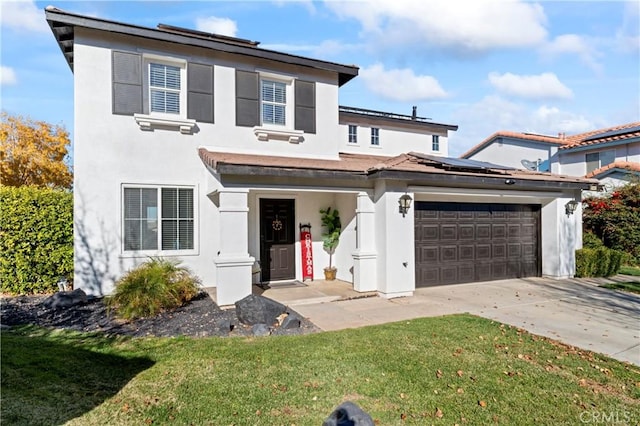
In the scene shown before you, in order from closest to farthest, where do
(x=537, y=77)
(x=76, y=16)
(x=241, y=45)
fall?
(x=76, y=16) → (x=241, y=45) → (x=537, y=77)

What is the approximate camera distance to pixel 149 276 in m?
7.67

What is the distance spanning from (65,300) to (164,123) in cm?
474

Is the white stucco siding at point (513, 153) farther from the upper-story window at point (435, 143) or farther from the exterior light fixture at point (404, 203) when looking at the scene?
the exterior light fixture at point (404, 203)

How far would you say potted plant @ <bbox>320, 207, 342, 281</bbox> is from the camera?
438 inches

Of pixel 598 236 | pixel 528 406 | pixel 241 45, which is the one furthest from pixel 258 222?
pixel 598 236

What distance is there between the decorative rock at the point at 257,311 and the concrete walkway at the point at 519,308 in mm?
803

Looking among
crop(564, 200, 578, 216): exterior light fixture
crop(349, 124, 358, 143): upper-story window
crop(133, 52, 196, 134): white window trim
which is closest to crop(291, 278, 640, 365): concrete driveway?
crop(564, 200, 578, 216): exterior light fixture

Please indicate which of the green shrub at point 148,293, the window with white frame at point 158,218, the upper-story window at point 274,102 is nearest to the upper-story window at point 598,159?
the upper-story window at point 274,102

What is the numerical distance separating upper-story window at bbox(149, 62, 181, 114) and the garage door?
7254 mm

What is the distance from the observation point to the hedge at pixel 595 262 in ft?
39.4

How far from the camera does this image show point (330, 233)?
11242 millimetres

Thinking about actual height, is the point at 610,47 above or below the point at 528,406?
above

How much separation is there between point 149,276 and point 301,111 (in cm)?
635

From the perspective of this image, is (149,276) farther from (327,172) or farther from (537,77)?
(537,77)
